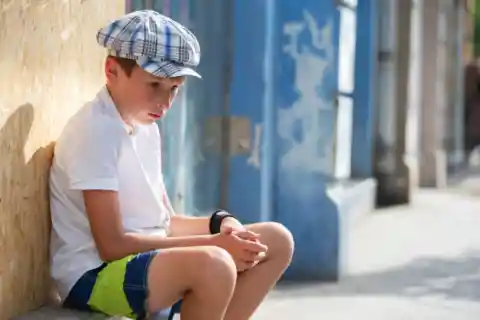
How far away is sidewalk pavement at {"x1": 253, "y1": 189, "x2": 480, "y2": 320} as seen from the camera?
5.13m

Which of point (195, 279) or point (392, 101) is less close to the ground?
point (392, 101)

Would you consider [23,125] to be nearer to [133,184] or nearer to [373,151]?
[133,184]

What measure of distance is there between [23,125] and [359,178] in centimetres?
663

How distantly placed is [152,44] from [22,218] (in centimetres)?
67

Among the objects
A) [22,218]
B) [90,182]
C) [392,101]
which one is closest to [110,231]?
[90,182]

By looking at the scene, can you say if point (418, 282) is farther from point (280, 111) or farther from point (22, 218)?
point (22, 218)

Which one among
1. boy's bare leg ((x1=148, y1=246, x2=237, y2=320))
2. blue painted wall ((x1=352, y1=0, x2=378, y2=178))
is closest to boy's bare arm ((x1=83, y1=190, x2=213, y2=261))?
boy's bare leg ((x1=148, y1=246, x2=237, y2=320))

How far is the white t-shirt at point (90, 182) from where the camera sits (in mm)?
3080

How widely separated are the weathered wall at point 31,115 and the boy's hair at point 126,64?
0.23 m

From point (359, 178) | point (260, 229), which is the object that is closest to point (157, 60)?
point (260, 229)

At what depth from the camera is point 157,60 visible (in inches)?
123

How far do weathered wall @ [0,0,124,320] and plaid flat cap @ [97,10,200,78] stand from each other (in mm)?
206

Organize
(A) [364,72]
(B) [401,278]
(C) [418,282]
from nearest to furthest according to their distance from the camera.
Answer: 1. (C) [418,282]
2. (B) [401,278]
3. (A) [364,72]

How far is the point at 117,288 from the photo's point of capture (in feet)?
9.98
